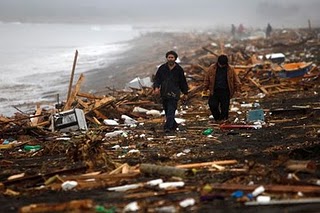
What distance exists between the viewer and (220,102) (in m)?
11.8

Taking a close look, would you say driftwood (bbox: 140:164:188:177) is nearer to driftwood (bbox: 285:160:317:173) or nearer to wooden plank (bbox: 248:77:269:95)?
driftwood (bbox: 285:160:317:173)

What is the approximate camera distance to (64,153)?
28.6 feet

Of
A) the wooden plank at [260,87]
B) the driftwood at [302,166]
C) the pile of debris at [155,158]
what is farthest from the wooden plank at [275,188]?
the wooden plank at [260,87]

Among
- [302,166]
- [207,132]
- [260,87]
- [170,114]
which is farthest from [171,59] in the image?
[260,87]

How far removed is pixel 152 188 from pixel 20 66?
1249 inches

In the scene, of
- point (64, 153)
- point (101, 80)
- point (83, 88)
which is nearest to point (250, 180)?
point (64, 153)

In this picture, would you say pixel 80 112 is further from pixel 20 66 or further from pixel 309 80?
pixel 20 66

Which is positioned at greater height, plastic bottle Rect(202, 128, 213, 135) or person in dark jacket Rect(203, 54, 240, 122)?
person in dark jacket Rect(203, 54, 240, 122)

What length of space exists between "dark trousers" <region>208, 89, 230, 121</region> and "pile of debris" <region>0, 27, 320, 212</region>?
34cm

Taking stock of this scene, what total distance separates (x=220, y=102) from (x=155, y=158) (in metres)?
4.42

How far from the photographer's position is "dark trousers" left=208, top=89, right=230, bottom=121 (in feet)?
38.1

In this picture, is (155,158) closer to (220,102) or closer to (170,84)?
(170,84)

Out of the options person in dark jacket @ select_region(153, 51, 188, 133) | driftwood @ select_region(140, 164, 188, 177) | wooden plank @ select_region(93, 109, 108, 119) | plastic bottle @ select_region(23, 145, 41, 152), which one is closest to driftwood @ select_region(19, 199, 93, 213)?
driftwood @ select_region(140, 164, 188, 177)

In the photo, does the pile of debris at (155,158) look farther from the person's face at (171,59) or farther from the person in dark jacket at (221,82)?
the person's face at (171,59)
